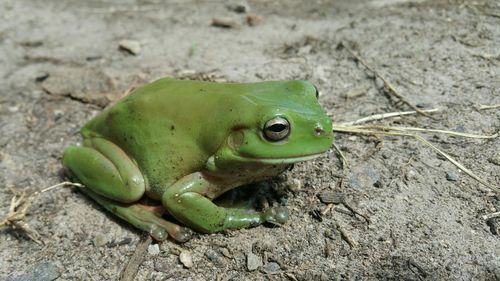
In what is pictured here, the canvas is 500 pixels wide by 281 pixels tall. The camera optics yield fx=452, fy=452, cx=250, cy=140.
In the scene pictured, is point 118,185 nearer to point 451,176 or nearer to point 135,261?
point 135,261

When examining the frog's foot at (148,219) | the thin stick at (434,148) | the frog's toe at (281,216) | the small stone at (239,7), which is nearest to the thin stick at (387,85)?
the thin stick at (434,148)

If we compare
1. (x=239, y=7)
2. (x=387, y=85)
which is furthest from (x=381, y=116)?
(x=239, y=7)

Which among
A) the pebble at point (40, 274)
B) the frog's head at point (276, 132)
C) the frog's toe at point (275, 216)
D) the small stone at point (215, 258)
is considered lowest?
the pebble at point (40, 274)

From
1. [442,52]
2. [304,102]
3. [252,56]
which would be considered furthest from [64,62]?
[442,52]

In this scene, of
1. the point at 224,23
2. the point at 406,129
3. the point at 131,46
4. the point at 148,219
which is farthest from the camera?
the point at 224,23

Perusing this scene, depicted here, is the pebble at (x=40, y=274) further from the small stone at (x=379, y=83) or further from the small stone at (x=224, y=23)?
the small stone at (x=224, y=23)

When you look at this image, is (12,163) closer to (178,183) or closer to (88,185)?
(88,185)
